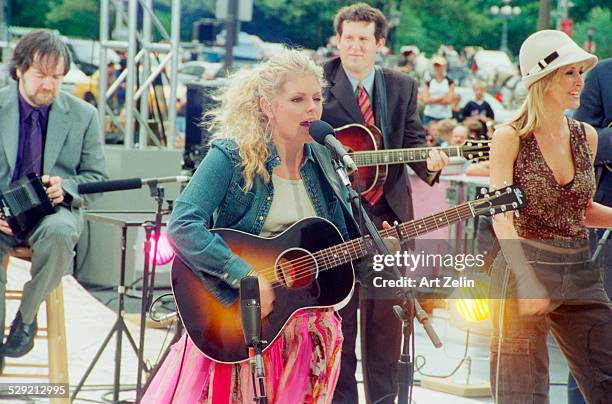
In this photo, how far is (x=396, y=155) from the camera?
5484 mm

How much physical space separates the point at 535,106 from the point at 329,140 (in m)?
1.11

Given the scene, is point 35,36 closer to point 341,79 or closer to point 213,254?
point 341,79

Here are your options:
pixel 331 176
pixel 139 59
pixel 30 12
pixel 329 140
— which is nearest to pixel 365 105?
pixel 331 176

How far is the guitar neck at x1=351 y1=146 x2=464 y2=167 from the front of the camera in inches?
213

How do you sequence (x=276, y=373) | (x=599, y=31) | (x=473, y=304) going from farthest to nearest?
(x=599, y=31), (x=473, y=304), (x=276, y=373)

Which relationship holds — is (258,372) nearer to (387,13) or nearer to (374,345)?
(374,345)

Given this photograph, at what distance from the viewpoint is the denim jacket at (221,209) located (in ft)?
12.6

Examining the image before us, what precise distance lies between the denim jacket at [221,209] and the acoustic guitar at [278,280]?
5cm

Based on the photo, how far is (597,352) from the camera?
4211mm

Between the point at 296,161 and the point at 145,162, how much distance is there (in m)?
5.42

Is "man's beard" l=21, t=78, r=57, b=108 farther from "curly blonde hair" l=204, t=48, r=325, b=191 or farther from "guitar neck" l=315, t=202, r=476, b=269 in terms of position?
"guitar neck" l=315, t=202, r=476, b=269

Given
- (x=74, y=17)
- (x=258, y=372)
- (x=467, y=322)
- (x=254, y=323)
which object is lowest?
(x=467, y=322)

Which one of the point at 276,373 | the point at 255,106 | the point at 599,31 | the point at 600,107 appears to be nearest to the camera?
the point at 276,373

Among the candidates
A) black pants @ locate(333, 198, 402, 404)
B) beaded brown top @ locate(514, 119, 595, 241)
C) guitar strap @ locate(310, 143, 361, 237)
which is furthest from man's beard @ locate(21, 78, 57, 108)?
beaded brown top @ locate(514, 119, 595, 241)
